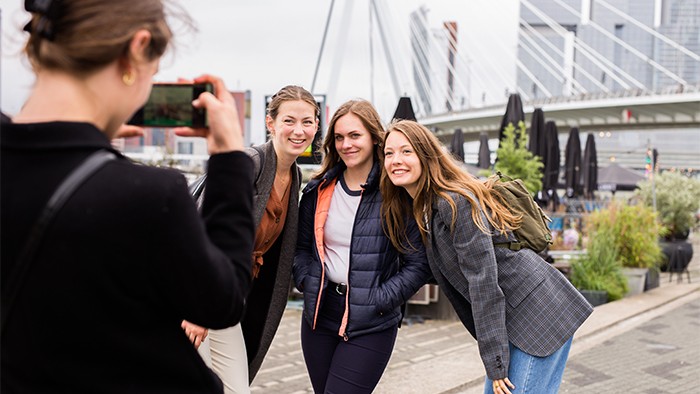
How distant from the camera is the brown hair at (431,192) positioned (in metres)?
2.68

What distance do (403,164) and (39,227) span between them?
1.91 metres

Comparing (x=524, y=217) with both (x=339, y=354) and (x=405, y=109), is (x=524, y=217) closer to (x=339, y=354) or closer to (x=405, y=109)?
(x=339, y=354)

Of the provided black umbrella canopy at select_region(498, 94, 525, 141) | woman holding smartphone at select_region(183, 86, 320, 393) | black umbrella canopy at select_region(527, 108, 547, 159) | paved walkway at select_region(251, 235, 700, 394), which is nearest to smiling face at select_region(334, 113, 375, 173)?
woman holding smartphone at select_region(183, 86, 320, 393)

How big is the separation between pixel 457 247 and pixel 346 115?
82 centimetres

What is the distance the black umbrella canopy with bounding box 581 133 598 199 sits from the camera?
24.5m

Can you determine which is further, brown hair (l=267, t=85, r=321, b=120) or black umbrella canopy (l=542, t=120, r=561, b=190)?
black umbrella canopy (l=542, t=120, r=561, b=190)

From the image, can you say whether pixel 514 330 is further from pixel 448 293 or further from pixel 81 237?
pixel 81 237

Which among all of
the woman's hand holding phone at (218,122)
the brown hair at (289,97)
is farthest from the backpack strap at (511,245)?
the woman's hand holding phone at (218,122)

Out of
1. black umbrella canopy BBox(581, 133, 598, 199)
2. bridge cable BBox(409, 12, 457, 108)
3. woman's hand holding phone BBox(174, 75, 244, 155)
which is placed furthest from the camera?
bridge cable BBox(409, 12, 457, 108)

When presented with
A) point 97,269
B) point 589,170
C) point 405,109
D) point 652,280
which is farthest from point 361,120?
point 589,170

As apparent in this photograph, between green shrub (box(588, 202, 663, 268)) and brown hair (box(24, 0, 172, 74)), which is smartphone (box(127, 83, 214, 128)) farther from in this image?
green shrub (box(588, 202, 663, 268))

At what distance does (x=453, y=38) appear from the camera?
5847 cm

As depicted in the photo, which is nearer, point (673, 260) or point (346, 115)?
point (346, 115)

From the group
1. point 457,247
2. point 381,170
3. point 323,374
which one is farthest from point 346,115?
point 323,374
